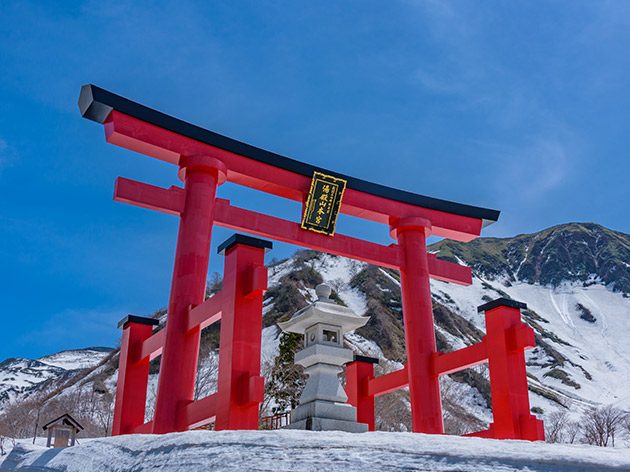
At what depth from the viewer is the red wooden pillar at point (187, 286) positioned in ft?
33.6

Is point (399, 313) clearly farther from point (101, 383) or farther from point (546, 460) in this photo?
point (546, 460)

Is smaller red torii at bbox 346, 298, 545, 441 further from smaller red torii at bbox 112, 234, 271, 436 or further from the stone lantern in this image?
smaller red torii at bbox 112, 234, 271, 436

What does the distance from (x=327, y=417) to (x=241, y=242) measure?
349cm

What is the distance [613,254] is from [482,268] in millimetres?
22365

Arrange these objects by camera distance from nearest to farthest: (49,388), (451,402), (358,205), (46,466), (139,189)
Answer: (46,466), (139,189), (358,205), (451,402), (49,388)

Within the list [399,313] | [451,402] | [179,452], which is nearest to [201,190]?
[179,452]

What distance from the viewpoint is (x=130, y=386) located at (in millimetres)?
12609

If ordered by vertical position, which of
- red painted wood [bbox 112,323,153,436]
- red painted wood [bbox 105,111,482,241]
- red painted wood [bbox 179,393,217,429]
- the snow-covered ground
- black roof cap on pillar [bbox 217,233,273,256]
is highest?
red painted wood [bbox 105,111,482,241]

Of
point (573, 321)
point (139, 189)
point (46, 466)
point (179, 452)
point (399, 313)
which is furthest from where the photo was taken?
point (573, 321)

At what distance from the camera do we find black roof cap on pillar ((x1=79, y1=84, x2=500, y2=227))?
11.5 m

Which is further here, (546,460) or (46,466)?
(46,466)

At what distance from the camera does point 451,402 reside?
35312mm

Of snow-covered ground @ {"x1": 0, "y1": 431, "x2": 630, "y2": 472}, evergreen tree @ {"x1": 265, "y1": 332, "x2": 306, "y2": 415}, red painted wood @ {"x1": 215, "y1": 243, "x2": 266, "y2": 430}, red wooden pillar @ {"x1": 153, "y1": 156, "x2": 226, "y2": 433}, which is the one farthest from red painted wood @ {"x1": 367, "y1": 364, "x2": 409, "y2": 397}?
evergreen tree @ {"x1": 265, "y1": 332, "x2": 306, "y2": 415}

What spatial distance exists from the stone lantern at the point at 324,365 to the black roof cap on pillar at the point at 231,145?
5251 millimetres
